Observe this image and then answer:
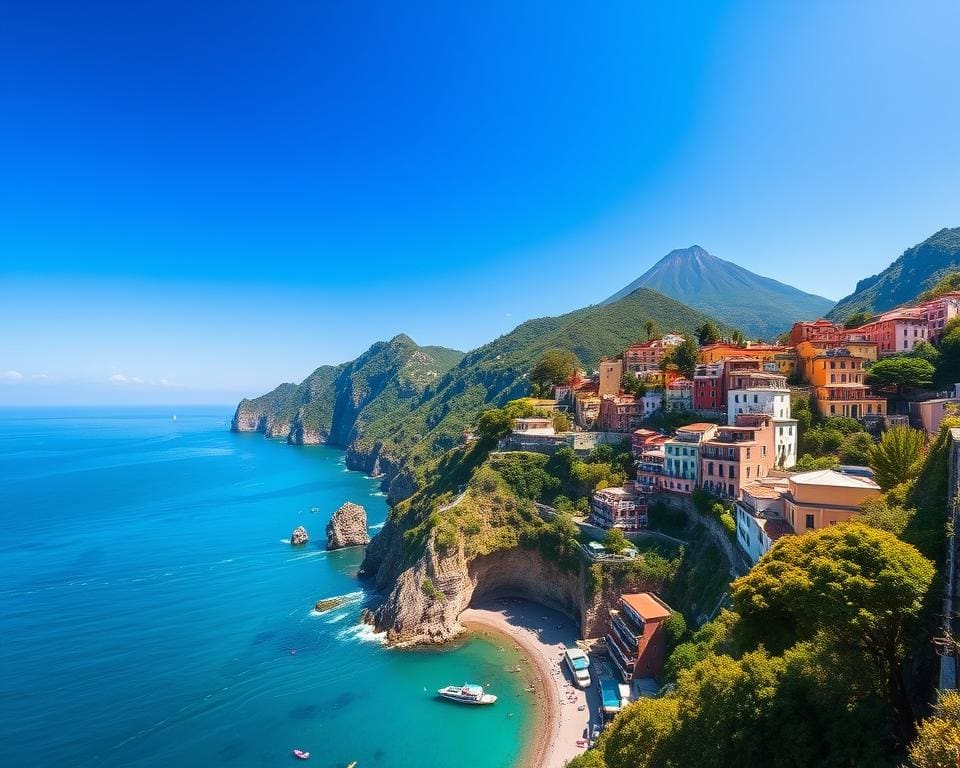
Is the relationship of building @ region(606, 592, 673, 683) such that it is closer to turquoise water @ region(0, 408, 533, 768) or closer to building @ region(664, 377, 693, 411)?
turquoise water @ region(0, 408, 533, 768)

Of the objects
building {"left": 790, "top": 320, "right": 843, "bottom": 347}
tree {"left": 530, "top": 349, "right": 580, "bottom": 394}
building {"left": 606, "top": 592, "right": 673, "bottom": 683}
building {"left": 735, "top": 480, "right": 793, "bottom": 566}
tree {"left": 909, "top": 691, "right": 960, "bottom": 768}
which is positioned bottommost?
building {"left": 606, "top": 592, "right": 673, "bottom": 683}

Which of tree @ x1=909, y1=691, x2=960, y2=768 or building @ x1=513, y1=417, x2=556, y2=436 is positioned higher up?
building @ x1=513, y1=417, x2=556, y2=436

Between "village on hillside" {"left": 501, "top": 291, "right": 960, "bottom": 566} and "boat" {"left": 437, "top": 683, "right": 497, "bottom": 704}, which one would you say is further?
"boat" {"left": 437, "top": 683, "right": 497, "bottom": 704}

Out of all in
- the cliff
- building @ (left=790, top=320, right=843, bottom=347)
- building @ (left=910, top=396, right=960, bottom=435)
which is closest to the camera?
building @ (left=910, top=396, right=960, bottom=435)

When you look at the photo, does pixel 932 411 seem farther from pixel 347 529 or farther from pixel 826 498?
pixel 347 529

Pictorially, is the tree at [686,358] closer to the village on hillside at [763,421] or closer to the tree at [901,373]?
the village on hillside at [763,421]

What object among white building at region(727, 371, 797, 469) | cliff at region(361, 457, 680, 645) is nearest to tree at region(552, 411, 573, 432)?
cliff at region(361, 457, 680, 645)

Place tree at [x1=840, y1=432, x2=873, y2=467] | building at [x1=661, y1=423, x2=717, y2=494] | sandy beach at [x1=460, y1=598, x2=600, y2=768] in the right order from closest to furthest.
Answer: sandy beach at [x1=460, y1=598, x2=600, y2=768] < tree at [x1=840, y1=432, x2=873, y2=467] < building at [x1=661, y1=423, x2=717, y2=494]

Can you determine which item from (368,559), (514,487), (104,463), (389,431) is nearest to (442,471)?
(368,559)
